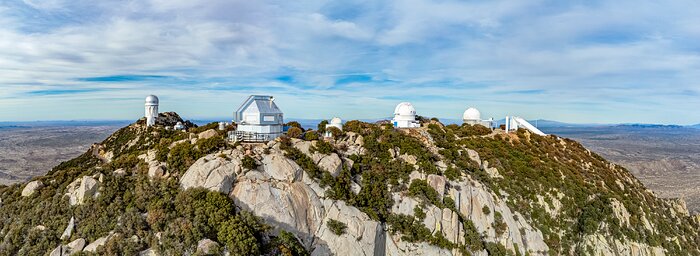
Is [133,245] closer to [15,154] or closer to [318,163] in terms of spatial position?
[318,163]

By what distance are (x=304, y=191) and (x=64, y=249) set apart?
737 inches

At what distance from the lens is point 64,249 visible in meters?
28.2

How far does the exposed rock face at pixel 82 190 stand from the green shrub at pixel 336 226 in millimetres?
20047

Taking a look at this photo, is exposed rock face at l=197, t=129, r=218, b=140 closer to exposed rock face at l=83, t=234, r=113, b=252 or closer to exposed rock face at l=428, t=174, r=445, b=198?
exposed rock face at l=83, t=234, r=113, b=252

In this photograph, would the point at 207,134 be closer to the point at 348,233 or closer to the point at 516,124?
the point at 348,233

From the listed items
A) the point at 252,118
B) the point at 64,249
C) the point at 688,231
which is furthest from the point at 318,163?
the point at 688,231

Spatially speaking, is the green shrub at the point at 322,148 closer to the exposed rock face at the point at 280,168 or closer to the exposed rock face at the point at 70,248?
the exposed rock face at the point at 280,168

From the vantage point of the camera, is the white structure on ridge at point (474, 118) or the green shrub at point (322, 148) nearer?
the green shrub at point (322, 148)

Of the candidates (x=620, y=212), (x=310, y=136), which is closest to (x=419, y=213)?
(x=310, y=136)

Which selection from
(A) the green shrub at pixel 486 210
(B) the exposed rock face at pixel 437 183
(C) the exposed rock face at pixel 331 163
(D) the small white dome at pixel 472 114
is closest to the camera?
(C) the exposed rock face at pixel 331 163

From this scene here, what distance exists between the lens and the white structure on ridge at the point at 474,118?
64.5 m

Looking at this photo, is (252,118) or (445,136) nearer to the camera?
(252,118)

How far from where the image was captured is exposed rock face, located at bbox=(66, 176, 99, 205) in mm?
31597

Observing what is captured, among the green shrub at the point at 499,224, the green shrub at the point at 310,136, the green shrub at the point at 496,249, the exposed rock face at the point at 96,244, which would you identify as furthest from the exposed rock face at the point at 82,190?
the green shrub at the point at 499,224
